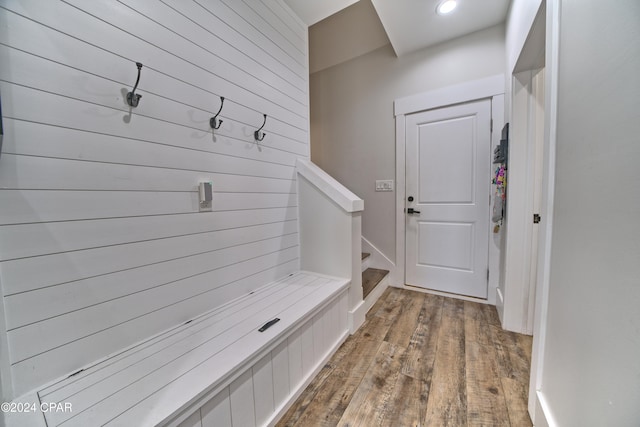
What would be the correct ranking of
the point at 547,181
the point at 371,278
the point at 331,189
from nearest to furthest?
the point at 547,181 → the point at 331,189 → the point at 371,278

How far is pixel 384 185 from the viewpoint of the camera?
2.66m

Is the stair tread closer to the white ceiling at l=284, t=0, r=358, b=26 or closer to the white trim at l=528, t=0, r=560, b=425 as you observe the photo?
the white trim at l=528, t=0, r=560, b=425

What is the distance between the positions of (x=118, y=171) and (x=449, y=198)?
2537 millimetres

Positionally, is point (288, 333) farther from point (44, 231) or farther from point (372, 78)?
point (372, 78)

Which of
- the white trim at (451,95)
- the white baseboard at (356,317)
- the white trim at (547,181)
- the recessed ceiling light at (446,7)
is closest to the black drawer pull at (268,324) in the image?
the white baseboard at (356,317)

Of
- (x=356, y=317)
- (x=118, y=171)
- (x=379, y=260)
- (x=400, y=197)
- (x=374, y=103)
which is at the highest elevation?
(x=374, y=103)

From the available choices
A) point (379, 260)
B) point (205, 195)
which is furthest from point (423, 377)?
point (205, 195)

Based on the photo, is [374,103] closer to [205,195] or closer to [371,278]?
[371,278]

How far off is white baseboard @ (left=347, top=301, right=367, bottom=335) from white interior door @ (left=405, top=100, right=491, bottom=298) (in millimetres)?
933

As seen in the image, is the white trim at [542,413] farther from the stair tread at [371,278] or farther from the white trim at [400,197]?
the white trim at [400,197]

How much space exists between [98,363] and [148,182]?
28.6 inches

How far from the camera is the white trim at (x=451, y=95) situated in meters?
2.05

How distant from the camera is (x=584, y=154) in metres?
0.77

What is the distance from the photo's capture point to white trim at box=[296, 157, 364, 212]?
5.47 feet
